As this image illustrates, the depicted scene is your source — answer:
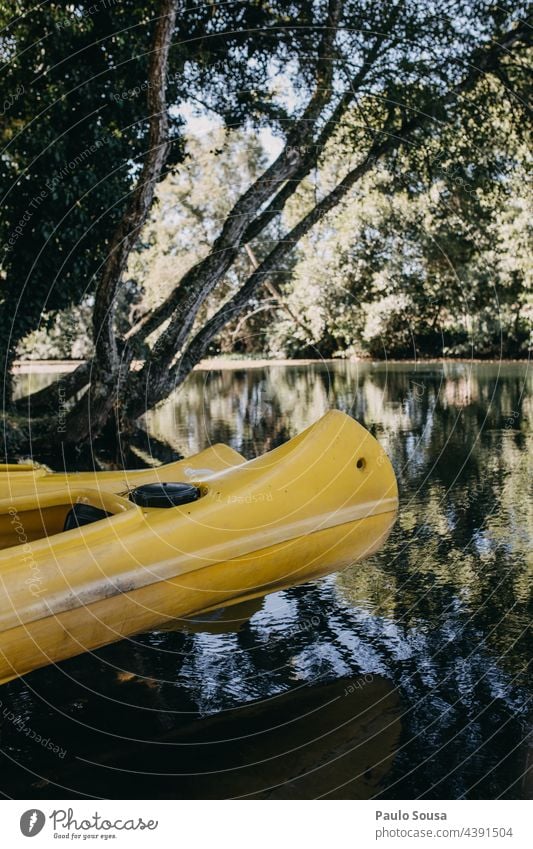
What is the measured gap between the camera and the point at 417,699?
3.68 metres

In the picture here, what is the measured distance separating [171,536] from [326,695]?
100 cm

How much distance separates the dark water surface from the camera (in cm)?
317

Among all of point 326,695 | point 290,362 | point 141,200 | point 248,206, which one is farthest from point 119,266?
point 290,362

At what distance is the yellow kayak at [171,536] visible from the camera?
360 centimetres

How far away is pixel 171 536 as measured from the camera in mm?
4000

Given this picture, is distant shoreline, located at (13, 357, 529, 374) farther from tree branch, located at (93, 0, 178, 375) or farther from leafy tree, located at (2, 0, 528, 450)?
tree branch, located at (93, 0, 178, 375)

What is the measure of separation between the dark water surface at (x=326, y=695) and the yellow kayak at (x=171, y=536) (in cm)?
27

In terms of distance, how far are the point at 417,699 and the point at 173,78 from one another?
8950 mm

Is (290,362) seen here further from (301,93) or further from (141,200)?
(141,200)

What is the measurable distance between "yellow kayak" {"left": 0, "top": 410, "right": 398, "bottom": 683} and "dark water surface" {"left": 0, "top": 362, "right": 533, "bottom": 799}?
272 millimetres

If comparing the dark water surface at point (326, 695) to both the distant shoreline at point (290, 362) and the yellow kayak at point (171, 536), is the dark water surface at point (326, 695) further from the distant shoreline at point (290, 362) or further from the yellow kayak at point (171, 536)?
the distant shoreline at point (290, 362)

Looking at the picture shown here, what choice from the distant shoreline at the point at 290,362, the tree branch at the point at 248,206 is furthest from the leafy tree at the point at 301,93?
the distant shoreline at the point at 290,362

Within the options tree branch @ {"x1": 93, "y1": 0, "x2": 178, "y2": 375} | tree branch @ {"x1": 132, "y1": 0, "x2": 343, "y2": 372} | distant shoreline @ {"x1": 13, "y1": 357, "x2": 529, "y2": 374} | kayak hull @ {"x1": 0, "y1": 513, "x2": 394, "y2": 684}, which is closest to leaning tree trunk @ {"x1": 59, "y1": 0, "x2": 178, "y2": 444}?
tree branch @ {"x1": 93, "y1": 0, "x2": 178, "y2": 375}

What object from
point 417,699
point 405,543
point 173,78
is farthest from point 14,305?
point 417,699
